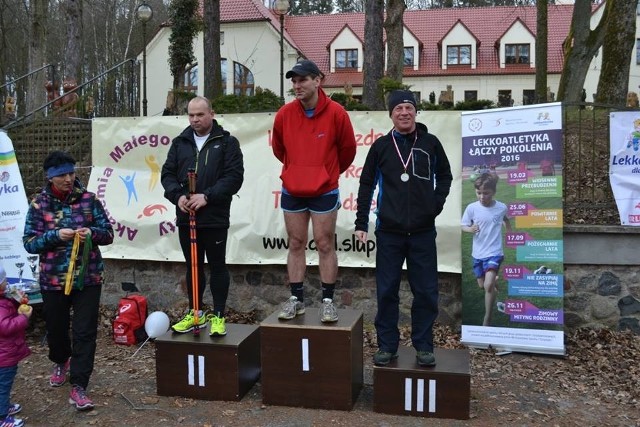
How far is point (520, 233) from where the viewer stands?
5473mm

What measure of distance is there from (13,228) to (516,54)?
31.9m

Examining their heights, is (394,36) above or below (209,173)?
above

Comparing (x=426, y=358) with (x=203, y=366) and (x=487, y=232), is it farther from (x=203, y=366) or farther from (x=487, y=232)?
(x=487, y=232)

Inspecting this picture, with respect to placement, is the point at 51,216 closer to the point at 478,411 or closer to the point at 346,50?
the point at 478,411

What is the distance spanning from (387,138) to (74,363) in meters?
2.68

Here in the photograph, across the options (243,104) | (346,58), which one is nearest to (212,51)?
(243,104)

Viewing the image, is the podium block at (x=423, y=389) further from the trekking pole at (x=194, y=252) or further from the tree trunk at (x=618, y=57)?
the tree trunk at (x=618, y=57)

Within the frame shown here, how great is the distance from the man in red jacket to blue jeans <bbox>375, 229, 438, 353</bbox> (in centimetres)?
37

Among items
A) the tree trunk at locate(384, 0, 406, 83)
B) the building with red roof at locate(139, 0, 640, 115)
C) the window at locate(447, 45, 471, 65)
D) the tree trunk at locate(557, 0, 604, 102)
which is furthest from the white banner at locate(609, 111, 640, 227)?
the window at locate(447, 45, 471, 65)

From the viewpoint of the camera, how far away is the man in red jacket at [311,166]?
4.22 meters

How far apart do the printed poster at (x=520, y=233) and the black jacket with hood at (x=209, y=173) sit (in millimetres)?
2335

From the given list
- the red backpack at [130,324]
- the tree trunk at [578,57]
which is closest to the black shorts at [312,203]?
the red backpack at [130,324]

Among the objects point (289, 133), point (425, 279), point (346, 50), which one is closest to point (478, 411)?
point (425, 279)

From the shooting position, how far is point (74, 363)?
416cm
